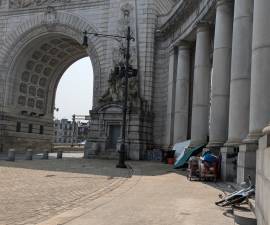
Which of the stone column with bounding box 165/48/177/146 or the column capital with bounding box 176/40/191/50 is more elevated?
the column capital with bounding box 176/40/191/50

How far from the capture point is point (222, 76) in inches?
898

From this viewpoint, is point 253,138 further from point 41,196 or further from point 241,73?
point 41,196

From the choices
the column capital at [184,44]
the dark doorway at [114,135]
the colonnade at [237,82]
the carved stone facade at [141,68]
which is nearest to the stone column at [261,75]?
the colonnade at [237,82]

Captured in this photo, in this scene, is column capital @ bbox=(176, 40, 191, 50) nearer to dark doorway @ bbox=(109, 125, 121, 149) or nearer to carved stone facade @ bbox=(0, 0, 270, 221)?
carved stone facade @ bbox=(0, 0, 270, 221)

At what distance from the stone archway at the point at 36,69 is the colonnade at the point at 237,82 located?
58.4 ft

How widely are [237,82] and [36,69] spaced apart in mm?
38991

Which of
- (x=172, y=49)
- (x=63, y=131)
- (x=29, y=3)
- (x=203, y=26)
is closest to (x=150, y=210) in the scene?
(x=203, y=26)

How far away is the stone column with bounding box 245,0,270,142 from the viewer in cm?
1492

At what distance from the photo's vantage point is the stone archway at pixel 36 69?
1857 inches

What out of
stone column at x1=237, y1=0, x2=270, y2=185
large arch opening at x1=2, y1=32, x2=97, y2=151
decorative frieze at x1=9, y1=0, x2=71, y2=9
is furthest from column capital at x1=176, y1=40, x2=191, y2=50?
stone column at x1=237, y1=0, x2=270, y2=185

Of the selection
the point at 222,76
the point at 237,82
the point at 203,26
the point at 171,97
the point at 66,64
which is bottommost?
the point at 237,82

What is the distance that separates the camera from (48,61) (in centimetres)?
5478

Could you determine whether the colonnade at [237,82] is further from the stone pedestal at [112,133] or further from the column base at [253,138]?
the stone pedestal at [112,133]

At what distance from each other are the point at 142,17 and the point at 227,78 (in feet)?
72.0
